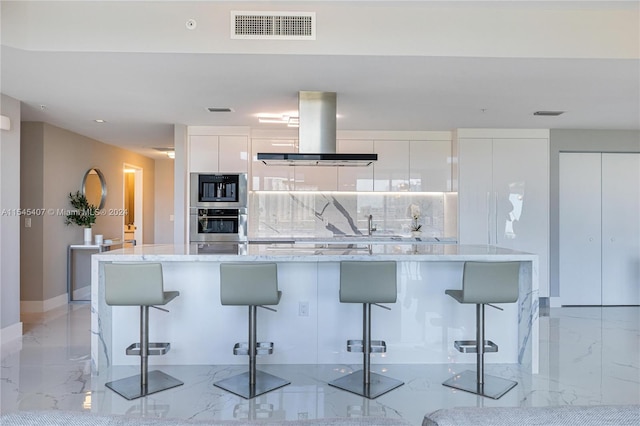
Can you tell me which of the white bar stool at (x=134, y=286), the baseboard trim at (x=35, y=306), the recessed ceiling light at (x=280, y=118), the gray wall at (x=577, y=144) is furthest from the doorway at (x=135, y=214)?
Answer: the gray wall at (x=577, y=144)

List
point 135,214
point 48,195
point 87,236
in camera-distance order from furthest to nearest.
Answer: point 135,214 → point 87,236 → point 48,195

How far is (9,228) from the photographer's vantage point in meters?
4.01

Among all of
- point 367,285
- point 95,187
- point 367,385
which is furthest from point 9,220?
point 367,385

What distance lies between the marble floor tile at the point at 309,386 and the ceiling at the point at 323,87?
235 cm

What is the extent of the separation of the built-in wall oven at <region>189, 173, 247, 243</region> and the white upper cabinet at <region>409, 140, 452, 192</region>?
240 cm

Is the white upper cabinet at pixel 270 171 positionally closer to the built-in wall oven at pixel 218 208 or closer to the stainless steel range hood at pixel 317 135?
the built-in wall oven at pixel 218 208

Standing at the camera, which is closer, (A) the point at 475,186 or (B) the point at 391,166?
(A) the point at 475,186

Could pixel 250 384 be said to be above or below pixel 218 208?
below

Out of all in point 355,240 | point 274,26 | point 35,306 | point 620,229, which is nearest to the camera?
point 274,26

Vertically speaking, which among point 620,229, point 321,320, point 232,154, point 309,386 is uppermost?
point 232,154

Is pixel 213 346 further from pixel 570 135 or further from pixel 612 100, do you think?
pixel 570 135

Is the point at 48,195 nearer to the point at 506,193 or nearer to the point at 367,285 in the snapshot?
the point at 367,285

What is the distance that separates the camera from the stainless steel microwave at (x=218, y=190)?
5438 millimetres

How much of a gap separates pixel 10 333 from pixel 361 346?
3453 millimetres
